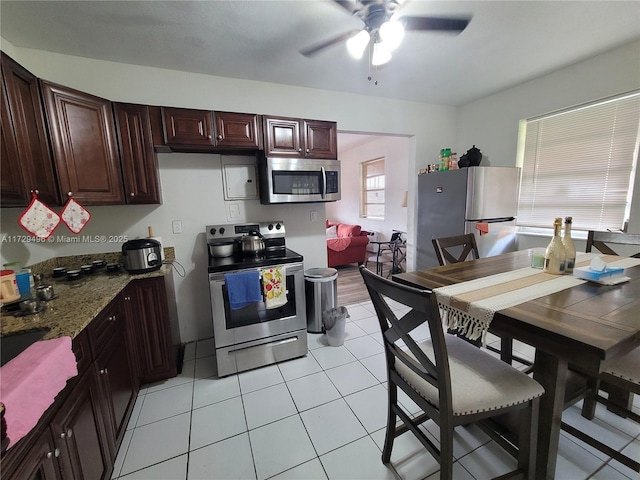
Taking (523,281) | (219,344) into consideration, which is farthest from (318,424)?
(523,281)

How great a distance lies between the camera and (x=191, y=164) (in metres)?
2.44

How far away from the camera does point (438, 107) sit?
346 centimetres

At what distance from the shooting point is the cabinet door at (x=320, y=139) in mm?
2496

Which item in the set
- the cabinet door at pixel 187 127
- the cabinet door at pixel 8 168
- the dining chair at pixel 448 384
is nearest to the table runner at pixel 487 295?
the dining chair at pixel 448 384

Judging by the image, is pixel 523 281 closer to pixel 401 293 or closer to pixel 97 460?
pixel 401 293

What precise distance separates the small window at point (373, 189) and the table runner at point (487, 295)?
14.9 ft

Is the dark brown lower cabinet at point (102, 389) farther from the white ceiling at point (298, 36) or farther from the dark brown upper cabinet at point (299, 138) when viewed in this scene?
the white ceiling at point (298, 36)

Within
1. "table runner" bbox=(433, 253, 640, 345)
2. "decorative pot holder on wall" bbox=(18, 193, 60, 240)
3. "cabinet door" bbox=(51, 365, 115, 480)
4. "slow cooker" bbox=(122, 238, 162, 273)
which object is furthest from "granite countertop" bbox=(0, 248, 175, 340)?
"table runner" bbox=(433, 253, 640, 345)

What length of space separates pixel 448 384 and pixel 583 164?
116 inches

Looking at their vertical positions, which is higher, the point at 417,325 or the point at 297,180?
the point at 297,180

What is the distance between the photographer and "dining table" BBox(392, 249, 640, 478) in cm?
82

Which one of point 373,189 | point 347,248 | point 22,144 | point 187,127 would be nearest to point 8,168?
point 22,144

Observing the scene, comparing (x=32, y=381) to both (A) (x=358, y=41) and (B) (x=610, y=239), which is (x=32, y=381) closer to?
(A) (x=358, y=41)

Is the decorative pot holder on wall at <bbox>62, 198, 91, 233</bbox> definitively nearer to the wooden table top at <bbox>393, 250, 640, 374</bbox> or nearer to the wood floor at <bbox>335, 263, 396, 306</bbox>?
the wooden table top at <bbox>393, 250, 640, 374</bbox>
